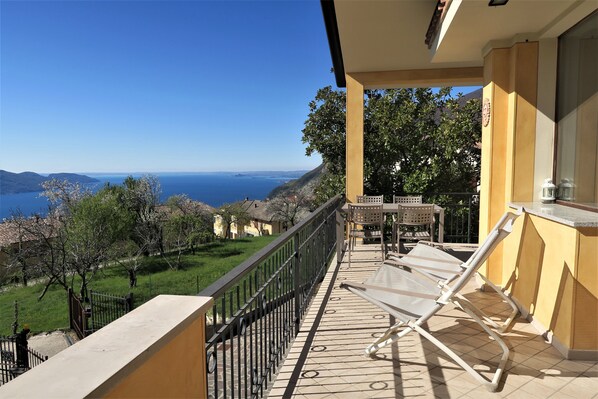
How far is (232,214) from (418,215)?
36401 millimetres

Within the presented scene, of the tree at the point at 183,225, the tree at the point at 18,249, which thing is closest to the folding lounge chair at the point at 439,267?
the tree at the point at 18,249

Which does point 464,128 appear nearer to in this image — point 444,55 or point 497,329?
point 444,55

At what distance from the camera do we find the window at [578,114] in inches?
124

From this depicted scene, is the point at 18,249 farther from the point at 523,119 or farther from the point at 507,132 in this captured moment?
the point at 523,119

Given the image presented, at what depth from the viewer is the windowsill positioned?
96.5 inches

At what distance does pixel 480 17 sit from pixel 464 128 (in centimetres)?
606

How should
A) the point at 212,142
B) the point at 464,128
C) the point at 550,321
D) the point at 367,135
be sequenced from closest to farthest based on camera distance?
the point at 550,321, the point at 464,128, the point at 367,135, the point at 212,142

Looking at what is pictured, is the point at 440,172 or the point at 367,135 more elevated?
the point at 367,135

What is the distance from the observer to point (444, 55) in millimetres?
4355

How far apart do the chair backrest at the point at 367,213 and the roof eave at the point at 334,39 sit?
2573 millimetres

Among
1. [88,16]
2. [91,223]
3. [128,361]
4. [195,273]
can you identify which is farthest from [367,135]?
[88,16]

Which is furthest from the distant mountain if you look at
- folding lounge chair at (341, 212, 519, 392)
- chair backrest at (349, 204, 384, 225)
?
folding lounge chair at (341, 212, 519, 392)

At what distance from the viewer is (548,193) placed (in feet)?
11.3

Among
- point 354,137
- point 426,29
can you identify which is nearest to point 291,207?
point 354,137
